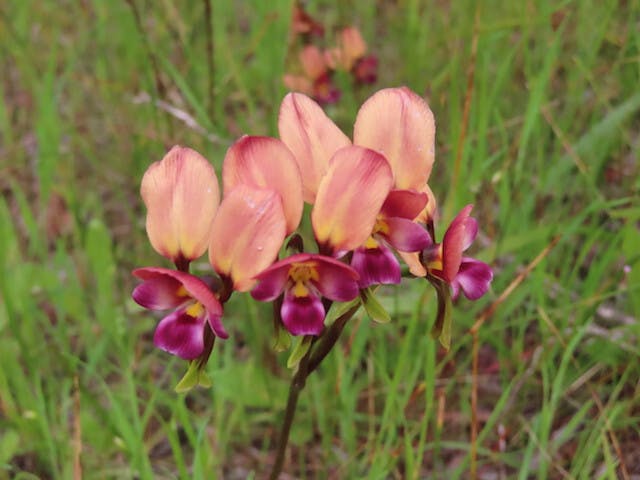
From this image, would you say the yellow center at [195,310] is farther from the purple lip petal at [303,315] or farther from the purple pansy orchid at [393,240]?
the purple pansy orchid at [393,240]

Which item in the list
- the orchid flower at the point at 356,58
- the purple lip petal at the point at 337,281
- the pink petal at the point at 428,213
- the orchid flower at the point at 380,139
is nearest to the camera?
the purple lip petal at the point at 337,281

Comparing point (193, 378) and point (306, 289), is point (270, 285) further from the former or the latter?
point (193, 378)

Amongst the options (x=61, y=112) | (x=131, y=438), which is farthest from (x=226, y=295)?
(x=61, y=112)

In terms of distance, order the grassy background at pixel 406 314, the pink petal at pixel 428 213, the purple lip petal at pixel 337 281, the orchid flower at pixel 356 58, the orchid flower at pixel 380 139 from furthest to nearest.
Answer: the orchid flower at pixel 356 58 < the grassy background at pixel 406 314 < the pink petal at pixel 428 213 < the orchid flower at pixel 380 139 < the purple lip petal at pixel 337 281

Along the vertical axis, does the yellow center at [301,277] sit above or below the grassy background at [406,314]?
above

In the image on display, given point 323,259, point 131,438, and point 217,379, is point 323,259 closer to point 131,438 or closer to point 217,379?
point 131,438

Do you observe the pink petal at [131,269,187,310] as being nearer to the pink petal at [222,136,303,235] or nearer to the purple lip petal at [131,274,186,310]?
the purple lip petal at [131,274,186,310]

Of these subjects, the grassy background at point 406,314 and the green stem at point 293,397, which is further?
the grassy background at point 406,314

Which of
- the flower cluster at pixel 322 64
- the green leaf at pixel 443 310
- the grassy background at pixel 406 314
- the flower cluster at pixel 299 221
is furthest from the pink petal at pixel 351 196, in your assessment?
the flower cluster at pixel 322 64

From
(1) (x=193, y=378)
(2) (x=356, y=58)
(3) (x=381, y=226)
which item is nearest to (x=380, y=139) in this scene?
(3) (x=381, y=226)

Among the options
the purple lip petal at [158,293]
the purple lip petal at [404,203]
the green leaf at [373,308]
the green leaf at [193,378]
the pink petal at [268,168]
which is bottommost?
the green leaf at [193,378]
